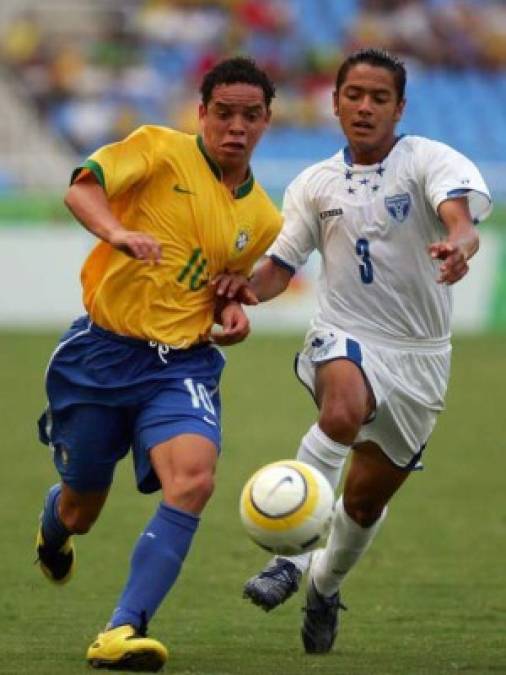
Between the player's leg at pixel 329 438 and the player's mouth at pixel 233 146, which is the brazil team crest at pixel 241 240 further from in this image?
the player's leg at pixel 329 438

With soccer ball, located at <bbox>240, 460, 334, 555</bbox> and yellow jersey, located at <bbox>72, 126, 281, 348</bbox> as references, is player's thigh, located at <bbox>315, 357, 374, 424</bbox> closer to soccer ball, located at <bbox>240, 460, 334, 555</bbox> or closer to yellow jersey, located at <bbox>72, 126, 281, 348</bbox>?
yellow jersey, located at <bbox>72, 126, 281, 348</bbox>

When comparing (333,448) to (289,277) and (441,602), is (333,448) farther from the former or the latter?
(441,602)

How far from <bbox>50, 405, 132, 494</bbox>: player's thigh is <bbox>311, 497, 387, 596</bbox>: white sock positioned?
1.22m

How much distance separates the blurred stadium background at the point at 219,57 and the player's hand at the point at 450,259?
22.4 m

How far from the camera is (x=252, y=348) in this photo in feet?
85.1

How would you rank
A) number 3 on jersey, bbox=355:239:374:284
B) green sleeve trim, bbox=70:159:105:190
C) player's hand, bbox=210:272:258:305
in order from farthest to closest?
number 3 on jersey, bbox=355:239:374:284 < player's hand, bbox=210:272:258:305 < green sleeve trim, bbox=70:159:105:190

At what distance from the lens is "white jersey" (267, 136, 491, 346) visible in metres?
8.25

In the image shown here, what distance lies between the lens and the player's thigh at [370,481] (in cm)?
846

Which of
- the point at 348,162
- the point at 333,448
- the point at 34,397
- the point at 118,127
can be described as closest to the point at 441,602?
the point at 333,448

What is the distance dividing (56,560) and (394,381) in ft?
6.17

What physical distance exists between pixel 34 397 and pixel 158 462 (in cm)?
1274

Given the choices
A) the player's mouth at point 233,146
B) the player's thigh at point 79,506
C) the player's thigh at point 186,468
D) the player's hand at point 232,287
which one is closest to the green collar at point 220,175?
the player's mouth at point 233,146

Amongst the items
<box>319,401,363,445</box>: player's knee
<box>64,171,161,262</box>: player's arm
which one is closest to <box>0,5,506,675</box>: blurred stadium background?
<box>319,401,363,445</box>: player's knee

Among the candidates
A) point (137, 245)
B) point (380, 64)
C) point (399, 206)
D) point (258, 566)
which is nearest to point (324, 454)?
point (399, 206)
